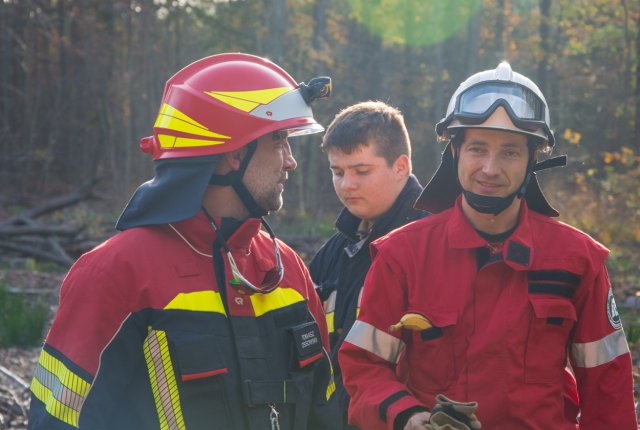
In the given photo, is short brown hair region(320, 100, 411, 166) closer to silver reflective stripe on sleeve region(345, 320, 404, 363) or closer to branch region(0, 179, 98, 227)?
silver reflective stripe on sleeve region(345, 320, 404, 363)

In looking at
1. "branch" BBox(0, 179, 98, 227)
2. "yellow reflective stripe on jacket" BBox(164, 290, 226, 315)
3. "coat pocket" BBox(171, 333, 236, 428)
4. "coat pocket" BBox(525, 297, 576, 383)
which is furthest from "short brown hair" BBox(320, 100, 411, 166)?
"branch" BBox(0, 179, 98, 227)

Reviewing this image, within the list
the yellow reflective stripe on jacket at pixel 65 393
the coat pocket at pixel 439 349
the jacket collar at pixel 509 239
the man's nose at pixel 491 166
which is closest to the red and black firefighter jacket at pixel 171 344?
the yellow reflective stripe on jacket at pixel 65 393

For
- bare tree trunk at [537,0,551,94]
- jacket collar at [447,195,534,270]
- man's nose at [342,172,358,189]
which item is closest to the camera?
jacket collar at [447,195,534,270]

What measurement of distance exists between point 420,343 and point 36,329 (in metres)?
5.47

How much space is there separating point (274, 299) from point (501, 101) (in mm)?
1172

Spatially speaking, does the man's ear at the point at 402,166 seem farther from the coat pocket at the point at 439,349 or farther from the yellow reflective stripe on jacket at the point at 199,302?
the yellow reflective stripe on jacket at the point at 199,302

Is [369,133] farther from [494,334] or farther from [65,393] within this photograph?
[65,393]

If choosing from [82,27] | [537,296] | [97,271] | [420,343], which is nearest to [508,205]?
[537,296]

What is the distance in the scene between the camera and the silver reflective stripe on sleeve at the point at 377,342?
3.32 m

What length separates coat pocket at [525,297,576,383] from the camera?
318 centimetres

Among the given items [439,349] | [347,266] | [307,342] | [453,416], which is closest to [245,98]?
[307,342]

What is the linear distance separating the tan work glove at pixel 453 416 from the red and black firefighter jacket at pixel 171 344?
0.48 meters

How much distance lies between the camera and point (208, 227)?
3.08 meters

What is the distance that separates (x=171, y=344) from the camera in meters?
2.83
